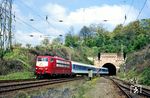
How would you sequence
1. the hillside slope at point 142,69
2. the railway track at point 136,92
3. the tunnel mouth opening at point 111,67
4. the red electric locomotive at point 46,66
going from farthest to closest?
the tunnel mouth opening at point 111,67 < the hillside slope at point 142,69 < the red electric locomotive at point 46,66 < the railway track at point 136,92

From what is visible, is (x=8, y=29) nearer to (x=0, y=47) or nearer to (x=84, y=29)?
(x=0, y=47)

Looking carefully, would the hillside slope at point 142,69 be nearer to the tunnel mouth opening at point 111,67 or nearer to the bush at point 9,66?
the bush at point 9,66

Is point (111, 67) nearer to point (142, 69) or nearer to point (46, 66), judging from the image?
point (142, 69)

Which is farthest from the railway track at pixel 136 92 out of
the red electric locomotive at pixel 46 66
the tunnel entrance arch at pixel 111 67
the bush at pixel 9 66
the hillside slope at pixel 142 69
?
the tunnel entrance arch at pixel 111 67

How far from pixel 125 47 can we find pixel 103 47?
8.89m

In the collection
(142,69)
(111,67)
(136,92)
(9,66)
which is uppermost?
(111,67)

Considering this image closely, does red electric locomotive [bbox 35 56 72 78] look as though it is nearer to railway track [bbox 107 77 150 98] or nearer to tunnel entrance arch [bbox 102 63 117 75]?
railway track [bbox 107 77 150 98]

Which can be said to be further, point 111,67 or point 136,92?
point 111,67

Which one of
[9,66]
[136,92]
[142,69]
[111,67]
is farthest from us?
[111,67]

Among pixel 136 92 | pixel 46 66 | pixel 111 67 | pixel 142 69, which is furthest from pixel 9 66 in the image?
pixel 111 67

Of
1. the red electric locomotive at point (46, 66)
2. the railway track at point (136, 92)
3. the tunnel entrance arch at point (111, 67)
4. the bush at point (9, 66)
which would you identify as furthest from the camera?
the tunnel entrance arch at point (111, 67)

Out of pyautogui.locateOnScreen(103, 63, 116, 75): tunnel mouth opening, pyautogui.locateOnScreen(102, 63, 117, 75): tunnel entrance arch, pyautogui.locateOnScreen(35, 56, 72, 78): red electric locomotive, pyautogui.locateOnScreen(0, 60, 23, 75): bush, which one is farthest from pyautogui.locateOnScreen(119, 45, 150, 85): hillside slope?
pyautogui.locateOnScreen(103, 63, 116, 75): tunnel mouth opening

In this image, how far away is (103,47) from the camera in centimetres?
11975

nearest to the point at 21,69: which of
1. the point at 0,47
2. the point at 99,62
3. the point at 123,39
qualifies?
the point at 0,47
